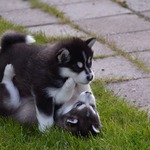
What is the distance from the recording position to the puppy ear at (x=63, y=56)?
3857 mm

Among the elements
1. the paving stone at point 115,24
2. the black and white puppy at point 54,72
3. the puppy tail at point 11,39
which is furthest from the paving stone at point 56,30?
the black and white puppy at point 54,72

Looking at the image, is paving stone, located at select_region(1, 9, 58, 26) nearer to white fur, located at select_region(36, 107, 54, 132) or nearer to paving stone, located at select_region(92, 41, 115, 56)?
paving stone, located at select_region(92, 41, 115, 56)

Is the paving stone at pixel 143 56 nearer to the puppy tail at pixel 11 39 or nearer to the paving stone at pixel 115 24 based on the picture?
the paving stone at pixel 115 24

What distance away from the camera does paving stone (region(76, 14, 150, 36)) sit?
21.4ft

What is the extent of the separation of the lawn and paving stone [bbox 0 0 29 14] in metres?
3.57

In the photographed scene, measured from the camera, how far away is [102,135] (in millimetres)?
3936

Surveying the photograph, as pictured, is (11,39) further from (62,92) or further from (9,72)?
(62,92)

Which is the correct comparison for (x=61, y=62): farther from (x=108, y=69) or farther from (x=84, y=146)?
(x=108, y=69)

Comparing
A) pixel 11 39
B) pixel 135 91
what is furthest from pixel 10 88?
pixel 135 91

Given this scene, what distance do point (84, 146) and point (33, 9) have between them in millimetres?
4146

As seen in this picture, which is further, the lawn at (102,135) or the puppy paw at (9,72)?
the puppy paw at (9,72)

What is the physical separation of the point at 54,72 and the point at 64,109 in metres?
0.32

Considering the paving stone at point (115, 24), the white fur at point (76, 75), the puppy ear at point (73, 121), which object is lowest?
the paving stone at point (115, 24)

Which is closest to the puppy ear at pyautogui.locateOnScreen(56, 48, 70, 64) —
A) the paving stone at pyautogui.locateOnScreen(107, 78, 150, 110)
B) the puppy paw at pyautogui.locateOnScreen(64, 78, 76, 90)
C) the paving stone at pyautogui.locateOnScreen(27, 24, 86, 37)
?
the puppy paw at pyautogui.locateOnScreen(64, 78, 76, 90)
